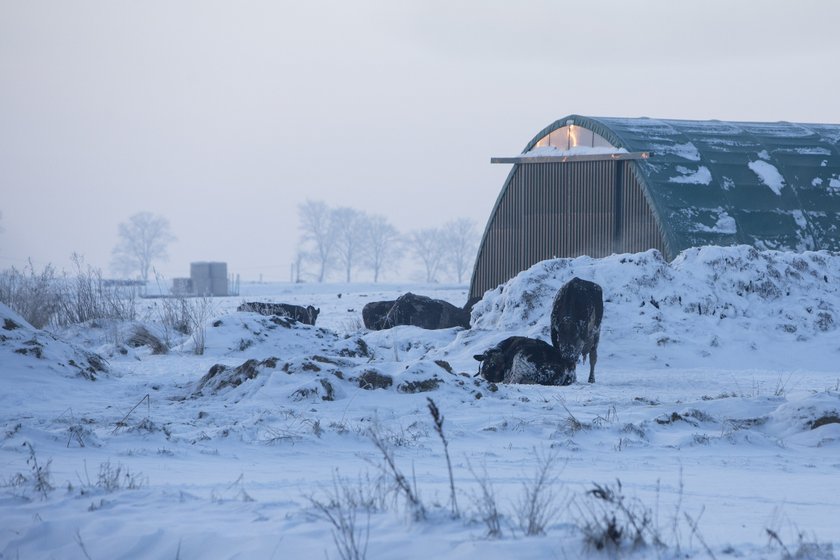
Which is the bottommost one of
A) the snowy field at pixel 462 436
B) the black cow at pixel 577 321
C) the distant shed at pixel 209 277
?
the snowy field at pixel 462 436

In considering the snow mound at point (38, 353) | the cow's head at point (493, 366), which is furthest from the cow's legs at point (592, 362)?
the snow mound at point (38, 353)

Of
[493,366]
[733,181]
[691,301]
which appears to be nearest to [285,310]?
[691,301]

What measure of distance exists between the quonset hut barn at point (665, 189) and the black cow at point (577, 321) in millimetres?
9801

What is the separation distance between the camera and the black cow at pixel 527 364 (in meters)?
13.7

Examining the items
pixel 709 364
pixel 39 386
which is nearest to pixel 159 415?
pixel 39 386

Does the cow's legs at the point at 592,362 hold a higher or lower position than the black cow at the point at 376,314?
lower

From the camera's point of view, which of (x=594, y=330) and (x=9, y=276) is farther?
(x=9, y=276)

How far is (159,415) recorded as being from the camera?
10508mm

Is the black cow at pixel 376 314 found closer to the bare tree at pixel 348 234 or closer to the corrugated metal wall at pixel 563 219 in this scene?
the corrugated metal wall at pixel 563 219

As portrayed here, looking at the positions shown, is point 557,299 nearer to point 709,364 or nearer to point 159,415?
point 709,364

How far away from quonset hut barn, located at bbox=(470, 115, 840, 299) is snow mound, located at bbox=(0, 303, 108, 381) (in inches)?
554

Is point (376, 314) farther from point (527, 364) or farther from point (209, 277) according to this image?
point (209, 277)

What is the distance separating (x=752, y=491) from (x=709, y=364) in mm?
9291

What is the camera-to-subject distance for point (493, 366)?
1416 centimetres
